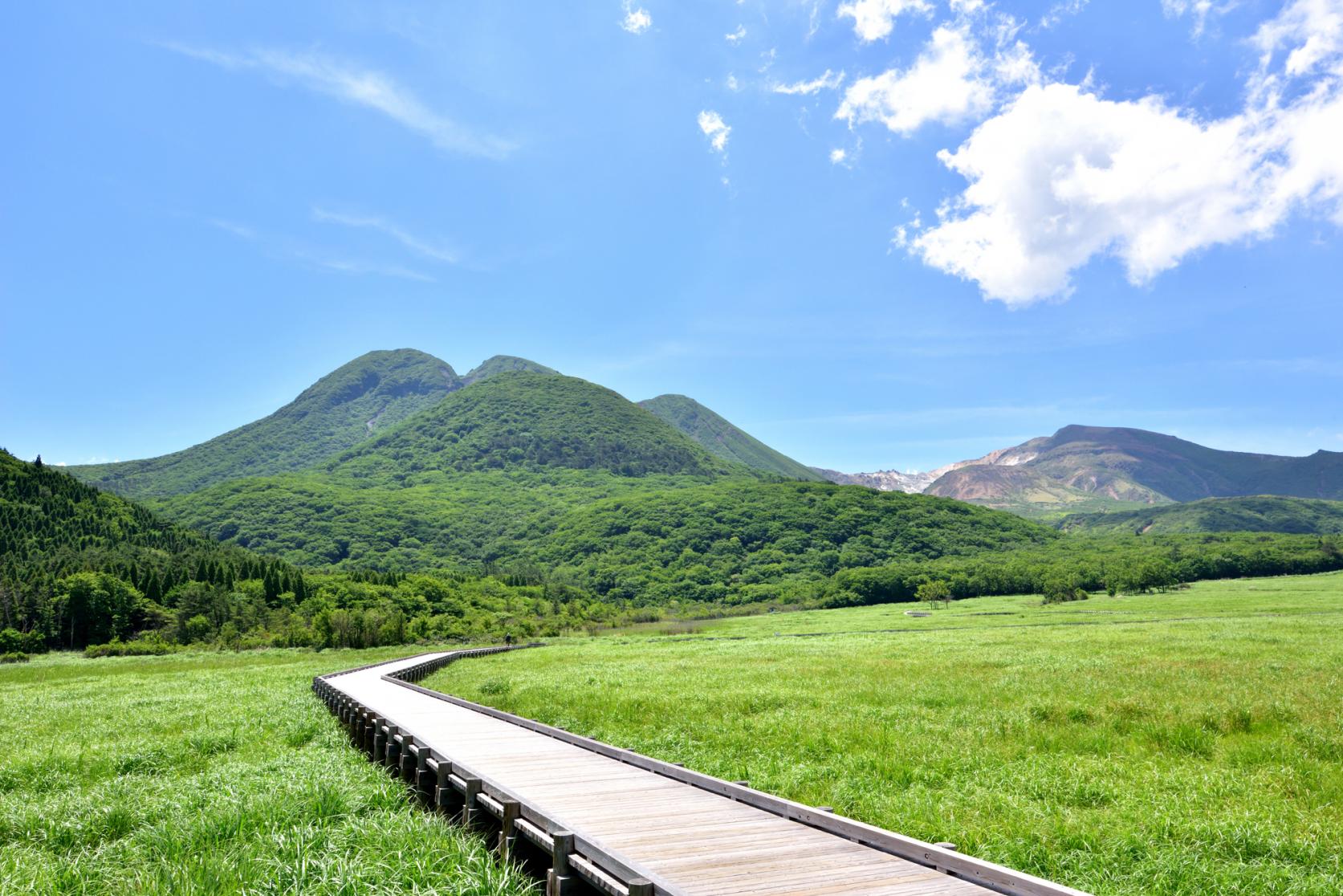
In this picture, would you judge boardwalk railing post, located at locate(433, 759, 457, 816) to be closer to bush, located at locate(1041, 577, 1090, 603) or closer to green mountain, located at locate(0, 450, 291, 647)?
green mountain, located at locate(0, 450, 291, 647)

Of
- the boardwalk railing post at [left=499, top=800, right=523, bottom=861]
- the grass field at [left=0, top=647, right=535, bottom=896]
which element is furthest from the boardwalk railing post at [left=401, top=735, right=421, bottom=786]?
the boardwalk railing post at [left=499, top=800, right=523, bottom=861]

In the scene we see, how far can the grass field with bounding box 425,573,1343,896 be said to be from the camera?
10.2m

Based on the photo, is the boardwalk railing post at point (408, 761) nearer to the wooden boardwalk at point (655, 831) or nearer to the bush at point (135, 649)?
the wooden boardwalk at point (655, 831)

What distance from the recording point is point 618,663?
149ft

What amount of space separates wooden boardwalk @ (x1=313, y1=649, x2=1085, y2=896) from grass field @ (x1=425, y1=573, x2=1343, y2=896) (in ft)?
10.2

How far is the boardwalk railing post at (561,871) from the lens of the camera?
721 centimetres

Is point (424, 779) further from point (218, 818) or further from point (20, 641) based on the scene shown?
point (20, 641)

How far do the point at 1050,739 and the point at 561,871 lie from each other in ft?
47.8

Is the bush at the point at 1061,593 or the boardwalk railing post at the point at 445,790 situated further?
the bush at the point at 1061,593

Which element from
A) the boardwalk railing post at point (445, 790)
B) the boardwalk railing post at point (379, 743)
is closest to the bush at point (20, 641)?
the boardwalk railing post at point (379, 743)

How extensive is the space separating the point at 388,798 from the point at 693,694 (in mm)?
16643

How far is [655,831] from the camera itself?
863 centimetres

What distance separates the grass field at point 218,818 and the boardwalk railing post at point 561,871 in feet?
1.75

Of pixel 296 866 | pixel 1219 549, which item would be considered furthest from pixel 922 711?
pixel 1219 549
